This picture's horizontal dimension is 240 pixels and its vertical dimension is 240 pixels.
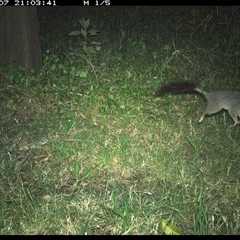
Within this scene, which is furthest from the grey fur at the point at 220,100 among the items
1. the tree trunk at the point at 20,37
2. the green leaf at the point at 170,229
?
the tree trunk at the point at 20,37

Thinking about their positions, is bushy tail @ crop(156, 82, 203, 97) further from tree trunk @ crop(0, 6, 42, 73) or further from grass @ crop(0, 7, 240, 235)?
tree trunk @ crop(0, 6, 42, 73)

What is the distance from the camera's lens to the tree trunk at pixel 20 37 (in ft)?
13.7

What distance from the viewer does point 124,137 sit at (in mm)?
3432

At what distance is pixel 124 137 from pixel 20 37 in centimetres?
179

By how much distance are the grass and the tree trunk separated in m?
0.17

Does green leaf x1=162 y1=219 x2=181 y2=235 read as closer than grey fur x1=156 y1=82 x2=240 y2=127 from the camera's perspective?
Yes

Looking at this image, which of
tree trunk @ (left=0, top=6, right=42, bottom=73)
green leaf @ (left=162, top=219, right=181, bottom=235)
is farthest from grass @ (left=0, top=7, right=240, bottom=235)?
tree trunk @ (left=0, top=6, right=42, bottom=73)

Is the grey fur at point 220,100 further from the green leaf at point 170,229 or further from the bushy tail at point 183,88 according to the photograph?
the green leaf at point 170,229

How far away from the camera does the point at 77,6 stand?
5691 millimetres

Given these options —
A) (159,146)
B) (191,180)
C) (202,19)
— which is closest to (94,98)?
(159,146)

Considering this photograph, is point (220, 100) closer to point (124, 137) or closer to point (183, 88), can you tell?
point (183, 88)

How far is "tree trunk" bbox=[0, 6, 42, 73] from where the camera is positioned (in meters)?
4.17

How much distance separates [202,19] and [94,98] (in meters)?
2.31

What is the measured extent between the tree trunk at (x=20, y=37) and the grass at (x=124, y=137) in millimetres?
171
